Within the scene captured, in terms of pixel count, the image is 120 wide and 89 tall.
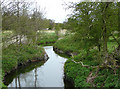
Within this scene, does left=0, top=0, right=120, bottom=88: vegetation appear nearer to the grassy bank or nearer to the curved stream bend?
the grassy bank

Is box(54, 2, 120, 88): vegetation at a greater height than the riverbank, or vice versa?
box(54, 2, 120, 88): vegetation

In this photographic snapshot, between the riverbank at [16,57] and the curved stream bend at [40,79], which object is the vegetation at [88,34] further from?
the curved stream bend at [40,79]

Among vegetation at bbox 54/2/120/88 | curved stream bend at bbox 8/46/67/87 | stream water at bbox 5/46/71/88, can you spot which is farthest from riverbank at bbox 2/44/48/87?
vegetation at bbox 54/2/120/88

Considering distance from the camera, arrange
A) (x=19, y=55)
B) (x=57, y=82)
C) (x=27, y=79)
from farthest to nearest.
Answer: (x=19, y=55) → (x=27, y=79) → (x=57, y=82)

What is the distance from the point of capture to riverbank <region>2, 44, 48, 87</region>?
10.3 metres

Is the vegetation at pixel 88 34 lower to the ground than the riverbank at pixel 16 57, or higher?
higher

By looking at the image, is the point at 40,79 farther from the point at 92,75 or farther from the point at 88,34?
the point at 88,34

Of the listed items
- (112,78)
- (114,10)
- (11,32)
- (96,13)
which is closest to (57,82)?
(112,78)

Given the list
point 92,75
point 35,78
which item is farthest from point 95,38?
point 35,78

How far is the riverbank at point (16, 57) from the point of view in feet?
33.9

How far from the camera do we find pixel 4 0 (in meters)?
6.01

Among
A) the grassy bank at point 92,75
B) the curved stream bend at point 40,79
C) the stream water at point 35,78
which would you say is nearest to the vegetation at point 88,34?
the grassy bank at point 92,75

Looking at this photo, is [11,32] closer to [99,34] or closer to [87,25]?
[87,25]

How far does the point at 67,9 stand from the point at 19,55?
22.1 feet
